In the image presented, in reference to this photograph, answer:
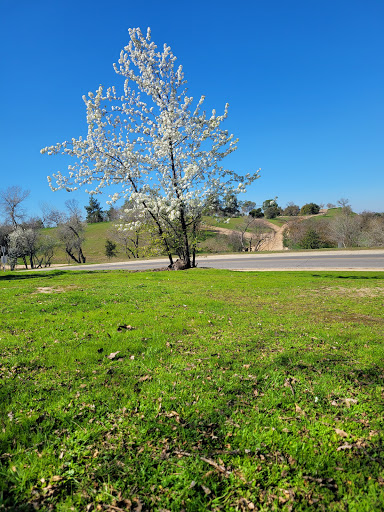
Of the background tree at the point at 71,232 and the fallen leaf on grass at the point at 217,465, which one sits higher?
the background tree at the point at 71,232

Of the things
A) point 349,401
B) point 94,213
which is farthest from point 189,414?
point 94,213

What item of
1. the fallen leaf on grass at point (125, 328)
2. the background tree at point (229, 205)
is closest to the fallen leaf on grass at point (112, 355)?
the fallen leaf on grass at point (125, 328)

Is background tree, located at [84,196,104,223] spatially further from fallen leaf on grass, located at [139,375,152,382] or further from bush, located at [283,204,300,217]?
fallen leaf on grass, located at [139,375,152,382]

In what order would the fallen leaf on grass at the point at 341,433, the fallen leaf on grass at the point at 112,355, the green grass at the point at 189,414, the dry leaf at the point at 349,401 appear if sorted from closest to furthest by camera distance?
the green grass at the point at 189,414, the fallen leaf on grass at the point at 341,433, the dry leaf at the point at 349,401, the fallen leaf on grass at the point at 112,355

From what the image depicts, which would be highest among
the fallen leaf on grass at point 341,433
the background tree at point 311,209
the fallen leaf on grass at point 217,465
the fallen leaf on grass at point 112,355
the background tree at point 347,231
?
the background tree at point 311,209

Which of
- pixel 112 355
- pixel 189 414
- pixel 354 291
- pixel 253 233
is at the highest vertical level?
pixel 253 233

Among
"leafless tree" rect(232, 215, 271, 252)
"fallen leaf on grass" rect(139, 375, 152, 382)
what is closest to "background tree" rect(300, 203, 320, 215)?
"leafless tree" rect(232, 215, 271, 252)

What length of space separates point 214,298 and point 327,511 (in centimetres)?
857

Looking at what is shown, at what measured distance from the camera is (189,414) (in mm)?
4133

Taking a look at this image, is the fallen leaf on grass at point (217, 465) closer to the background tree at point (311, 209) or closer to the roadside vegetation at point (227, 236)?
the roadside vegetation at point (227, 236)

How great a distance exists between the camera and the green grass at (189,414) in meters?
2.96

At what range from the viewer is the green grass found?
2957 millimetres

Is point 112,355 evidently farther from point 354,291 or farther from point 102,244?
point 102,244

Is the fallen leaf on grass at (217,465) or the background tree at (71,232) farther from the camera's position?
the background tree at (71,232)
